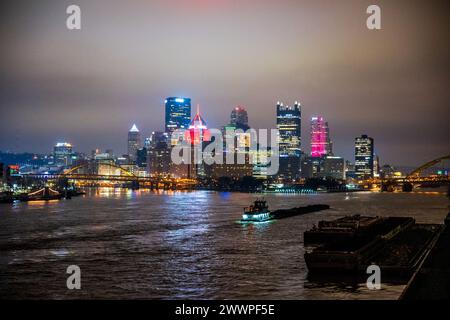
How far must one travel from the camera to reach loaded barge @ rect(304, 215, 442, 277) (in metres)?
24.7

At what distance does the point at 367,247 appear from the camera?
1116 inches

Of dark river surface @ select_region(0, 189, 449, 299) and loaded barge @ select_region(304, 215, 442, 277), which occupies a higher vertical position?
loaded barge @ select_region(304, 215, 442, 277)

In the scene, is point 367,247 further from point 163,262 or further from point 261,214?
point 261,214

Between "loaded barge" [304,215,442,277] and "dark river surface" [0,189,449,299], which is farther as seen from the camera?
"loaded barge" [304,215,442,277]

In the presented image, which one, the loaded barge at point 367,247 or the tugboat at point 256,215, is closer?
the loaded barge at point 367,247

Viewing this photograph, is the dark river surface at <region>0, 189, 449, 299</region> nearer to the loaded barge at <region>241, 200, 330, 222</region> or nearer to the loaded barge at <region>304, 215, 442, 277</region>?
the loaded barge at <region>304, 215, 442, 277</region>

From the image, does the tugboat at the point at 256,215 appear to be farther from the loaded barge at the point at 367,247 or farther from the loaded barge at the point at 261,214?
the loaded barge at the point at 367,247

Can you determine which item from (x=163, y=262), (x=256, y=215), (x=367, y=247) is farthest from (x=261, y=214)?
(x=163, y=262)

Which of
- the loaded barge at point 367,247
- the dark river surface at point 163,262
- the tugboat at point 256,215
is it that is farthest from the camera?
the tugboat at point 256,215

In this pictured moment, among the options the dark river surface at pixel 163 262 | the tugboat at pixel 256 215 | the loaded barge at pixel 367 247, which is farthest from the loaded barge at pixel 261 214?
the loaded barge at pixel 367 247

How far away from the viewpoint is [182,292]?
71.6 feet

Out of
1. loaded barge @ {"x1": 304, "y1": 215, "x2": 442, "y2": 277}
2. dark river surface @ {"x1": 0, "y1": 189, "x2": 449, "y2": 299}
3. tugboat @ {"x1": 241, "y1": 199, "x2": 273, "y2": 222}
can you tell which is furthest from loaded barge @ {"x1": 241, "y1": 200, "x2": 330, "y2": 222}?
loaded barge @ {"x1": 304, "y1": 215, "x2": 442, "y2": 277}

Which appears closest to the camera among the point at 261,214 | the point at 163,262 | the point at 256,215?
the point at 163,262

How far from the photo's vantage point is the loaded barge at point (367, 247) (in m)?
24.7
